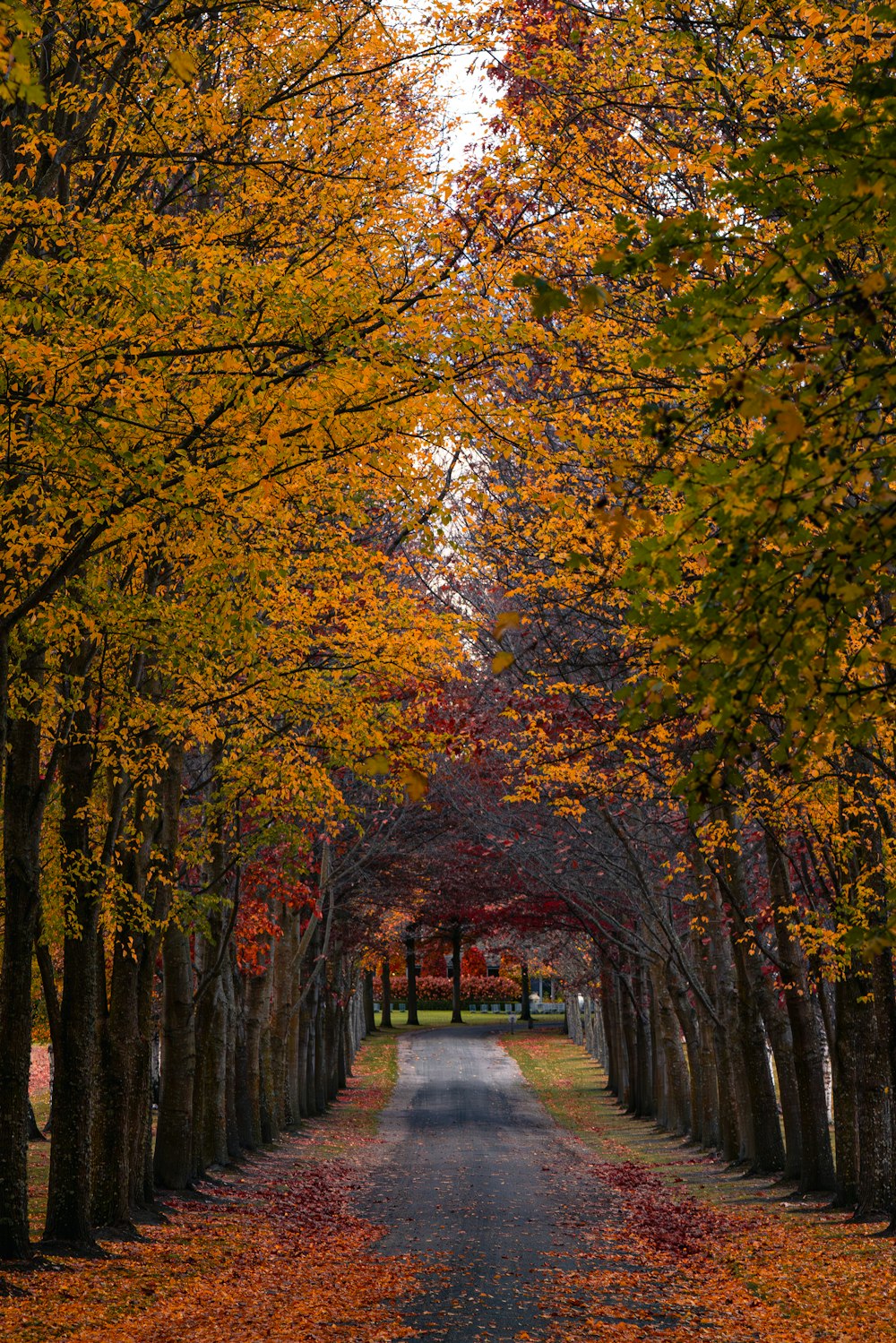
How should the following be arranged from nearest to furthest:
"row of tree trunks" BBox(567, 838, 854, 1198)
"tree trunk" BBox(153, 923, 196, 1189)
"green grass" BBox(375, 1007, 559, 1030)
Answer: "row of tree trunks" BBox(567, 838, 854, 1198) → "tree trunk" BBox(153, 923, 196, 1189) → "green grass" BBox(375, 1007, 559, 1030)

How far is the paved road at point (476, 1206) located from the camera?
408 inches

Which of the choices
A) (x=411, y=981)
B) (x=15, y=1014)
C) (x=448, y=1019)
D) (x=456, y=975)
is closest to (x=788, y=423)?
(x=15, y=1014)

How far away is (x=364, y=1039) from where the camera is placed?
66.6 meters

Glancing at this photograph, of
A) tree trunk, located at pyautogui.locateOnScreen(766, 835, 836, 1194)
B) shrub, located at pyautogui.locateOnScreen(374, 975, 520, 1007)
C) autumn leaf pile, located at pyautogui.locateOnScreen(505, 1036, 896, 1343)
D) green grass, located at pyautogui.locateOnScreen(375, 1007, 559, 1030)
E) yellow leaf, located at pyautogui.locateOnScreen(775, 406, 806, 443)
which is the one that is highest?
yellow leaf, located at pyautogui.locateOnScreen(775, 406, 806, 443)

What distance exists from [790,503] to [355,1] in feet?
27.2

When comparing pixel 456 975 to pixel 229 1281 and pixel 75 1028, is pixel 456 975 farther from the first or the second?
pixel 75 1028

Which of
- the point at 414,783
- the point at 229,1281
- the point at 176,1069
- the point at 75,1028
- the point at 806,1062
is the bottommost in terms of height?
the point at 229,1281

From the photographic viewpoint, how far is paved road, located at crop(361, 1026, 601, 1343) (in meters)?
10.4

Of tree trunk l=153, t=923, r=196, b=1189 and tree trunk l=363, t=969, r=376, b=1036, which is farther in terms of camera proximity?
tree trunk l=363, t=969, r=376, b=1036

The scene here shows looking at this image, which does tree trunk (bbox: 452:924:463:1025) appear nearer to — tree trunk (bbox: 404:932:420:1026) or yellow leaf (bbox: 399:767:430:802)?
tree trunk (bbox: 404:932:420:1026)

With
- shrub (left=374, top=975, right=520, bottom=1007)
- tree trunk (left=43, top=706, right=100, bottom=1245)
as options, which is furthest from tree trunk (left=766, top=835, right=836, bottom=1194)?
shrub (left=374, top=975, right=520, bottom=1007)

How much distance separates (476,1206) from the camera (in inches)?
677

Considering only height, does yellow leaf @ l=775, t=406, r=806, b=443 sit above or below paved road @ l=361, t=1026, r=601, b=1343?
above

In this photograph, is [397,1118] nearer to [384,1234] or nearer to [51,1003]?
[384,1234]
